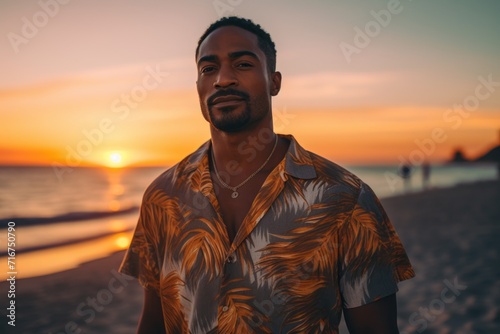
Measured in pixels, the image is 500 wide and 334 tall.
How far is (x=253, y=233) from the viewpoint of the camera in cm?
225

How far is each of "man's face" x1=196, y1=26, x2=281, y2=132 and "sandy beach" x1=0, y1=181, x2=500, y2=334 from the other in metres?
4.57

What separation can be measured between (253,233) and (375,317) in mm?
672

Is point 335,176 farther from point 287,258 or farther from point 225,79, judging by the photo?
point 225,79

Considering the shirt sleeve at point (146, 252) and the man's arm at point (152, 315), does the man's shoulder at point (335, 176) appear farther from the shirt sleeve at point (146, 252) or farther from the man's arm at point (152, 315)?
the man's arm at point (152, 315)

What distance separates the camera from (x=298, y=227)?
225 centimetres

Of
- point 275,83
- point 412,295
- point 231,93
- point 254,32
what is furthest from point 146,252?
point 412,295

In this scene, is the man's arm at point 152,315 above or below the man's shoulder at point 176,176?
below

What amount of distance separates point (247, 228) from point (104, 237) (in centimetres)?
1542

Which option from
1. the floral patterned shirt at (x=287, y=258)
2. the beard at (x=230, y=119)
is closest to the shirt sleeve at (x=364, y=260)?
the floral patterned shirt at (x=287, y=258)

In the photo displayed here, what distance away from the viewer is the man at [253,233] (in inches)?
86.4

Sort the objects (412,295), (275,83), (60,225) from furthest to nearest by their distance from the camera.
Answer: (60,225) < (412,295) < (275,83)

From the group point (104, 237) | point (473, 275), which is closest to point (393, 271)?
point (473, 275)

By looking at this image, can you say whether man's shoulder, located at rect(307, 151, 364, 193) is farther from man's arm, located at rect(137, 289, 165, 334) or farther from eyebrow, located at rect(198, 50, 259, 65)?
man's arm, located at rect(137, 289, 165, 334)

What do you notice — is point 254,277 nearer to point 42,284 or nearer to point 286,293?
point 286,293
